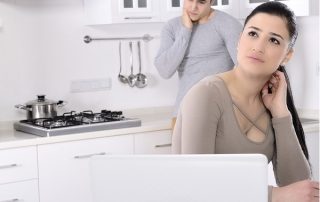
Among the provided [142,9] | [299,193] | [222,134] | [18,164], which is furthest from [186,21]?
[299,193]

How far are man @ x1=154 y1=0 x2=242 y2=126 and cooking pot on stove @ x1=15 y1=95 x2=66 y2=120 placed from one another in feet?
2.22

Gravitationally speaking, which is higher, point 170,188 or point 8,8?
point 8,8

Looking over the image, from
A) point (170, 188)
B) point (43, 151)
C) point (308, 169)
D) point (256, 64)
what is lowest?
point (43, 151)

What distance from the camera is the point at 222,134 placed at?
168 centimetres

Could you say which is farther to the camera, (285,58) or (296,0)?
(296,0)

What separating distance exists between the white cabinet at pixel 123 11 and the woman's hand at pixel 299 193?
2.36m

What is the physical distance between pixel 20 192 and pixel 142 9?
4.35 feet

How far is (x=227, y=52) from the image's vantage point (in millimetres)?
3479

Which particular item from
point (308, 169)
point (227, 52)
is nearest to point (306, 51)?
point (227, 52)

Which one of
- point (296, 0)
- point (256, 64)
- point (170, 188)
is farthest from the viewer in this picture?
point (296, 0)

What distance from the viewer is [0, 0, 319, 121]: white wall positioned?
11.9 feet

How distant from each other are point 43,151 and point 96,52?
0.98m

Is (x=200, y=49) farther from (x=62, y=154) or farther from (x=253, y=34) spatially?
(x=253, y=34)

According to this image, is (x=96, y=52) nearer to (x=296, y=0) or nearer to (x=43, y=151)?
(x=43, y=151)
